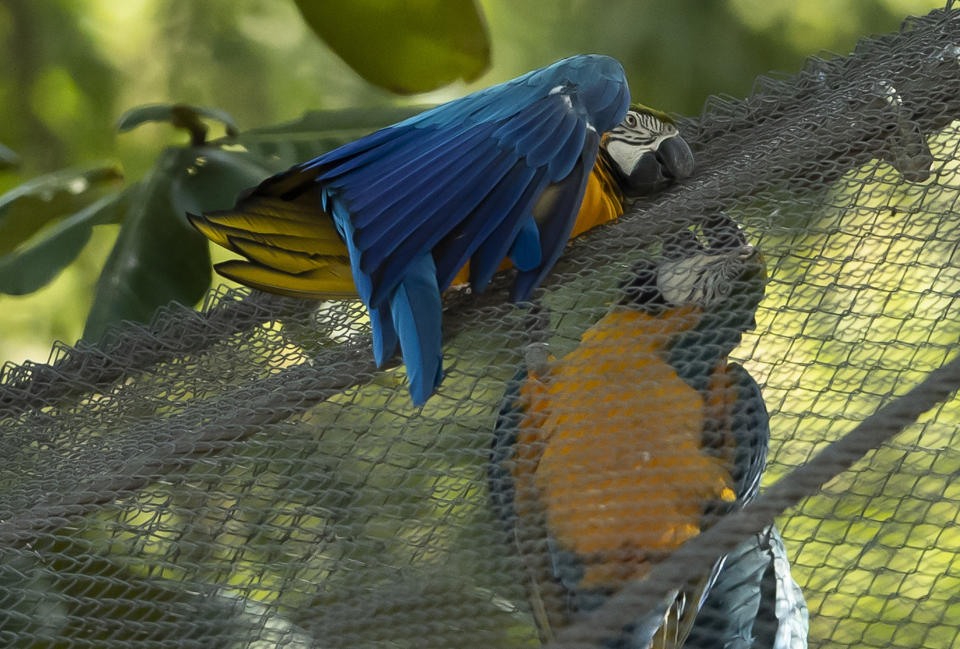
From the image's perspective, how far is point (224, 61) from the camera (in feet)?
6.07

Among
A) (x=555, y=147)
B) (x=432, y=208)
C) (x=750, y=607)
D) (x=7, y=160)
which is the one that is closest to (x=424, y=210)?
(x=432, y=208)

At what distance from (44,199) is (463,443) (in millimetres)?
914

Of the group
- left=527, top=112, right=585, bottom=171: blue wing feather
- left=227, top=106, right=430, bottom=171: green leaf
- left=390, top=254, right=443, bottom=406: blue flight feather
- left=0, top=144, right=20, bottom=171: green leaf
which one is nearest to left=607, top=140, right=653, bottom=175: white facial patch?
left=527, top=112, right=585, bottom=171: blue wing feather

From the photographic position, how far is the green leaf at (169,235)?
1.25m

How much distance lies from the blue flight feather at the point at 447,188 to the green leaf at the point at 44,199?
0.75m

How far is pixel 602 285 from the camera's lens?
2.48ft

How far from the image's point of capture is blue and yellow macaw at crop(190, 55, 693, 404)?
26.6 inches

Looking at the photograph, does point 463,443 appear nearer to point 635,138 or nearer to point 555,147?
point 555,147

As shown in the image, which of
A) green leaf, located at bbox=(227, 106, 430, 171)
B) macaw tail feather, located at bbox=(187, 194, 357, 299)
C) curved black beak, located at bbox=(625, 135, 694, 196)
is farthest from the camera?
green leaf, located at bbox=(227, 106, 430, 171)

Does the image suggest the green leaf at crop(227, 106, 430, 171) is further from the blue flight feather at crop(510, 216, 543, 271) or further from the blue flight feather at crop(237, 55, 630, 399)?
the blue flight feather at crop(510, 216, 543, 271)

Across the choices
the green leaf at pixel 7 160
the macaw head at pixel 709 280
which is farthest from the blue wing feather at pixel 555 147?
the green leaf at pixel 7 160

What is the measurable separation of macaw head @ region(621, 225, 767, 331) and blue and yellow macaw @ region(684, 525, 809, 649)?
0.60ft

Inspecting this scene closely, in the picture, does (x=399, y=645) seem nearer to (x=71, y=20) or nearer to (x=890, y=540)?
(x=890, y=540)

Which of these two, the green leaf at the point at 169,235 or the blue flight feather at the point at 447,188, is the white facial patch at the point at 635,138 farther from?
the green leaf at the point at 169,235
